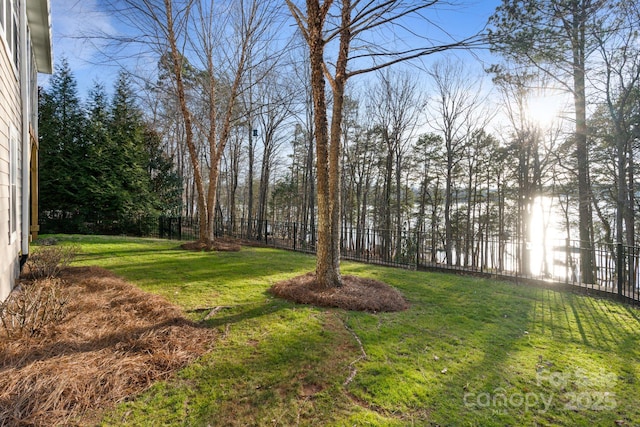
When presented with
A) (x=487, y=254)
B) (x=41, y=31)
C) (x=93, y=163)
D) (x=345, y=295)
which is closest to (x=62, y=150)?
(x=93, y=163)

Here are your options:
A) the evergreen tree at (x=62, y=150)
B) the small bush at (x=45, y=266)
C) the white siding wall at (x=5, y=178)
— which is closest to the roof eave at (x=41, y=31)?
the white siding wall at (x=5, y=178)

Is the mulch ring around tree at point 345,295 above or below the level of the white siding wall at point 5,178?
below

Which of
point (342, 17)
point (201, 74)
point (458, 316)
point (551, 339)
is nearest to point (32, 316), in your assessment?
point (458, 316)

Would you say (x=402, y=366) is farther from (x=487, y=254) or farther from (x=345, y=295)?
(x=487, y=254)

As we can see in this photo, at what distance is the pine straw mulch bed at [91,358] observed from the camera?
1758mm

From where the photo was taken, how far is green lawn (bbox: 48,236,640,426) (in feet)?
6.43

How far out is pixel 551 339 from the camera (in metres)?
3.39

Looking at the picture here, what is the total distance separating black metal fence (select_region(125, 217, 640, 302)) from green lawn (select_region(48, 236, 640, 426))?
161cm

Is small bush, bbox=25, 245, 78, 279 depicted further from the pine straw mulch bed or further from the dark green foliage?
the dark green foliage

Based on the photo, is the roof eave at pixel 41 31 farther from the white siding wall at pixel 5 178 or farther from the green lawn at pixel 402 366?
the green lawn at pixel 402 366

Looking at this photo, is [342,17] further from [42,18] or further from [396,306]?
[42,18]

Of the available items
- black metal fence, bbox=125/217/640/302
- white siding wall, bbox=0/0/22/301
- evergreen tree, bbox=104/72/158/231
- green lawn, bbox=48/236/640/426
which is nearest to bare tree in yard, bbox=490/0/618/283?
black metal fence, bbox=125/217/640/302

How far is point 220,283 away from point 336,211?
233 cm

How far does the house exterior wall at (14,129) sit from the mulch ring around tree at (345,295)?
3.36 metres
